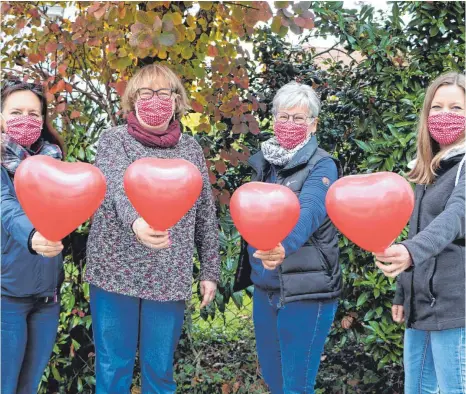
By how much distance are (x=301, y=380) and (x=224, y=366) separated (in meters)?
1.47

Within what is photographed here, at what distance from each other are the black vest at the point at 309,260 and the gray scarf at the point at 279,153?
0.04m

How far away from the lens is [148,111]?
2.60 meters

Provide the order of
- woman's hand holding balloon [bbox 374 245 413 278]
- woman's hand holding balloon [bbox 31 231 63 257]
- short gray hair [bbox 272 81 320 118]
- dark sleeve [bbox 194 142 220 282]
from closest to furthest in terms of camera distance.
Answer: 1. woman's hand holding balloon [bbox 374 245 413 278]
2. woman's hand holding balloon [bbox 31 231 63 257]
3. short gray hair [bbox 272 81 320 118]
4. dark sleeve [bbox 194 142 220 282]

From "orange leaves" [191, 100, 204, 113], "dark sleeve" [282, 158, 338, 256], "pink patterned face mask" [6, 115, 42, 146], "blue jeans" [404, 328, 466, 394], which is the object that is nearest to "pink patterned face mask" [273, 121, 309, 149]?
"dark sleeve" [282, 158, 338, 256]

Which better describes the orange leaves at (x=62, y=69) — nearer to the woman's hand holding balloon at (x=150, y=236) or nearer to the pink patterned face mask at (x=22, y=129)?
the pink patterned face mask at (x=22, y=129)

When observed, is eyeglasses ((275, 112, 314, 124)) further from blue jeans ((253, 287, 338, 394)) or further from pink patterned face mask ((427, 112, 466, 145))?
blue jeans ((253, 287, 338, 394))

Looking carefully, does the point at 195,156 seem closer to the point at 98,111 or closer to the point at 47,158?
the point at 47,158

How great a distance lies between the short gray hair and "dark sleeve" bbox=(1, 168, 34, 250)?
111 centimetres

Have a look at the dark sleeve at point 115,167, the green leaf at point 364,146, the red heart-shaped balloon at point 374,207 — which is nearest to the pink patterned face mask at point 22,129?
the dark sleeve at point 115,167

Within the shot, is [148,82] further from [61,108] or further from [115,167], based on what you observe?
[61,108]

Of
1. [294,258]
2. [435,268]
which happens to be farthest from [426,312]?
[294,258]

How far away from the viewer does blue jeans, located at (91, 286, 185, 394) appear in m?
2.58

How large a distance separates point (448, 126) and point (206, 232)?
1082 millimetres

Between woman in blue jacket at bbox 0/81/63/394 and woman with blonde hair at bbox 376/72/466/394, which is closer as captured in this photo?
woman with blonde hair at bbox 376/72/466/394
